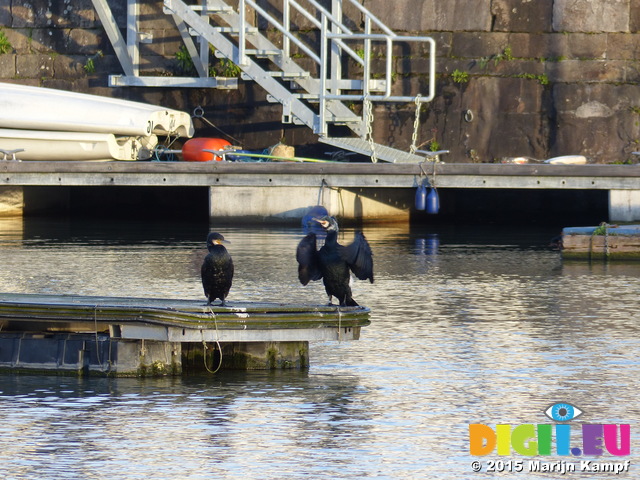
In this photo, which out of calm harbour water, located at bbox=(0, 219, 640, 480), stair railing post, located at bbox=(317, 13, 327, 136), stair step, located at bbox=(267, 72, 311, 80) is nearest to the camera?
calm harbour water, located at bbox=(0, 219, 640, 480)

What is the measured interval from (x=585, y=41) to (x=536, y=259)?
7694 mm

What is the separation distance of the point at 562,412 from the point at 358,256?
2.43 meters

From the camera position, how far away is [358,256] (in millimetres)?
12578

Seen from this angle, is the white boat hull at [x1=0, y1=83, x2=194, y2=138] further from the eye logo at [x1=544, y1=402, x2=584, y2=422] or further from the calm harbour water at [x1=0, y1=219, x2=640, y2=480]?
the eye logo at [x1=544, y1=402, x2=584, y2=422]

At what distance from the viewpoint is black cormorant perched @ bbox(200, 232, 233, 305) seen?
12.4 m

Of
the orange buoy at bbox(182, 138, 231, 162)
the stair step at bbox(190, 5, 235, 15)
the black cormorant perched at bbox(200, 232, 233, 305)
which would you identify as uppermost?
the stair step at bbox(190, 5, 235, 15)

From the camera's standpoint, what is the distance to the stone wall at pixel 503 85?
28.2m

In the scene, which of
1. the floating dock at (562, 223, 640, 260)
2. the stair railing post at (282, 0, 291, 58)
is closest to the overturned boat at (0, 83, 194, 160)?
the stair railing post at (282, 0, 291, 58)

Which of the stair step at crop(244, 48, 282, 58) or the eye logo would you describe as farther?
the stair step at crop(244, 48, 282, 58)

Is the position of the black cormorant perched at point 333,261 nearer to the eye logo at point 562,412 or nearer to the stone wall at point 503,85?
the eye logo at point 562,412

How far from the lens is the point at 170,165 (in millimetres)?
26641

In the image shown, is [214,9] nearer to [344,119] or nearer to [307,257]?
[344,119]

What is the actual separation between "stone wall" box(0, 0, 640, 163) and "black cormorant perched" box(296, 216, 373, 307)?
1617cm

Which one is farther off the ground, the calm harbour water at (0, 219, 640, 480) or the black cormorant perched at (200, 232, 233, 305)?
the black cormorant perched at (200, 232, 233, 305)
